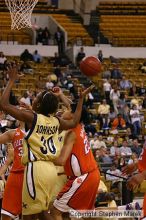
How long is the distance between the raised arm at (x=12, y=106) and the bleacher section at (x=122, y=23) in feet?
78.3

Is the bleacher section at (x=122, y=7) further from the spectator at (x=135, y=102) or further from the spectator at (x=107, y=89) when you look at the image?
the spectator at (x=135, y=102)

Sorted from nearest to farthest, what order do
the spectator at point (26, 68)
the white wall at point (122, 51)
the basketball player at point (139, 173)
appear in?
the basketball player at point (139, 173)
the spectator at point (26, 68)
the white wall at point (122, 51)

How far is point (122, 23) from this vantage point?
32.1m

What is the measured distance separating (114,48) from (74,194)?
2201cm

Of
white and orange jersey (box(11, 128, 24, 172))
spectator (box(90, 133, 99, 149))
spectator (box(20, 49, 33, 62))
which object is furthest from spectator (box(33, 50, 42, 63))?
white and orange jersey (box(11, 128, 24, 172))

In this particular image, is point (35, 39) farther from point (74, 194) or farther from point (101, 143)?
point (74, 194)

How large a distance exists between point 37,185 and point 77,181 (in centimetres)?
105

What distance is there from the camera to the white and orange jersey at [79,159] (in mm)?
7531

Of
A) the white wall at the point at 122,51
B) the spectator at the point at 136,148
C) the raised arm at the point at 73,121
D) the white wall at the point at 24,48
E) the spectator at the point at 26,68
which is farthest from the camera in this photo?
the white wall at the point at 122,51

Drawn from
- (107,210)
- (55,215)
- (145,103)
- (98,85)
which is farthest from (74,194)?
(98,85)

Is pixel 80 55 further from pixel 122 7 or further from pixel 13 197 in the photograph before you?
pixel 13 197

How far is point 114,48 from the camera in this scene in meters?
29.1

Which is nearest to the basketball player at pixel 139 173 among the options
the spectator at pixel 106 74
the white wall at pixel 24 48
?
the spectator at pixel 106 74

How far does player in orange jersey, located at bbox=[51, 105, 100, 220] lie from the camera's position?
7.50 m
